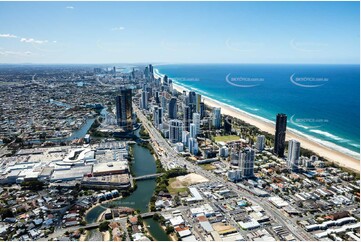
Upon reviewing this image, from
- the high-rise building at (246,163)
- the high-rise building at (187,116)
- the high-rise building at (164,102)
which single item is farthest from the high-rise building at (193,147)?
the high-rise building at (164,102)

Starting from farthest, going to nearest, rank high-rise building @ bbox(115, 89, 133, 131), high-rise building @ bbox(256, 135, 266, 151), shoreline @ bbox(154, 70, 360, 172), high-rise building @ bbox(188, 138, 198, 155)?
high-rise building @ bbox(115, 89, 133, 131), high-rise building @ bbox(256, 135, 266, 151), high-rise building @ bbox(188, 138, 198, 155), shoreline @ bbox(154, 70, 360, 172)

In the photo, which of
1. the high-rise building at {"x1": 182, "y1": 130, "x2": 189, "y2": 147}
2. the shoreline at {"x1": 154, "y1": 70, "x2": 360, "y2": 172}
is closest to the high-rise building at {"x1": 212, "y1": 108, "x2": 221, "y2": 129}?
the shoreline at {"x1": 154, "y1": 70, "x2": 360, "y2": 172}

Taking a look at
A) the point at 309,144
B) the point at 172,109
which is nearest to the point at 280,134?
the point at 309,144

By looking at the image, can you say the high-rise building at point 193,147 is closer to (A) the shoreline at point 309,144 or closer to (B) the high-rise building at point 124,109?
(B) the high-rise building at point 124,109

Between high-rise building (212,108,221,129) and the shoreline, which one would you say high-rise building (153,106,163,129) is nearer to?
high-rise building (212,108,221,129)

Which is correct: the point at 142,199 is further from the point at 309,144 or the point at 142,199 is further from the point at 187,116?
the point at 309,144

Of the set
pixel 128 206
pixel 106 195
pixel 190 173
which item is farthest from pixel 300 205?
pixel 106 195

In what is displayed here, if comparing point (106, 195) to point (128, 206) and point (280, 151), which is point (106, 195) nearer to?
point (128, 206)

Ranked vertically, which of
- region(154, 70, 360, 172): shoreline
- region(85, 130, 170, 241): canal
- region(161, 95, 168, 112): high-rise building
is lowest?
region(85, 130, 170, 241): canal
